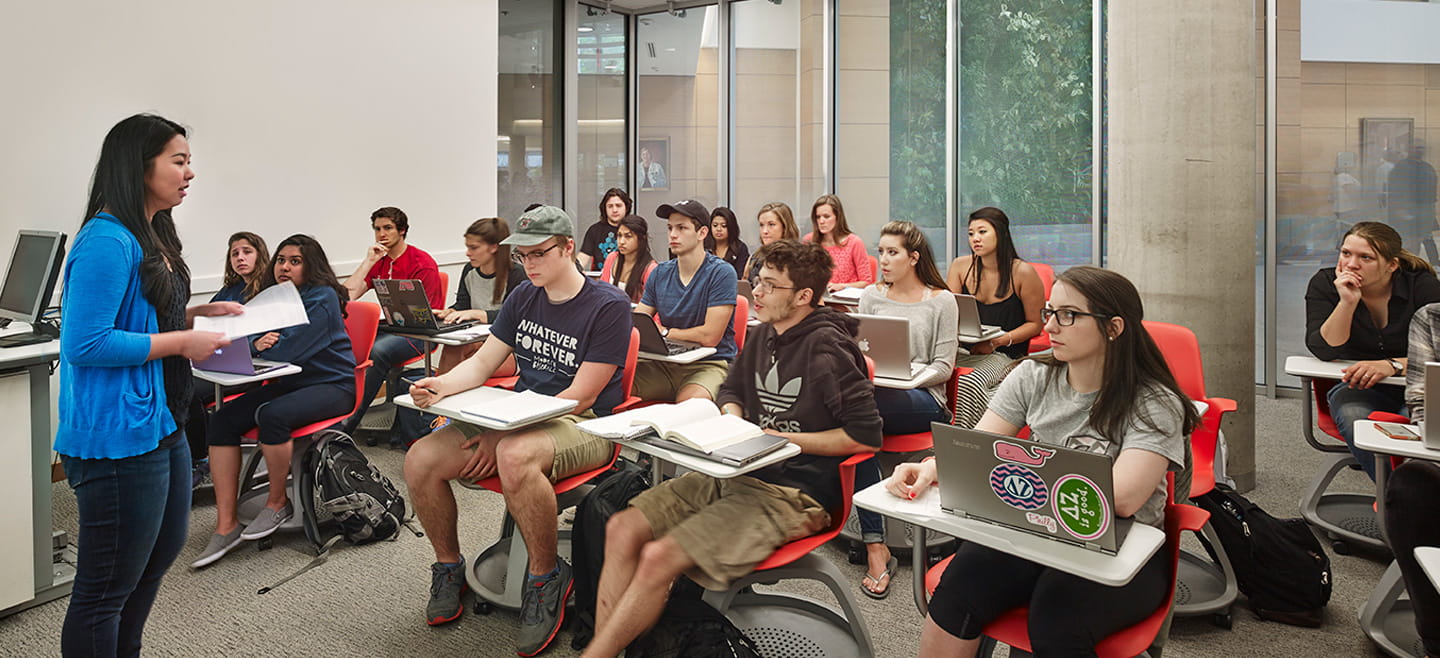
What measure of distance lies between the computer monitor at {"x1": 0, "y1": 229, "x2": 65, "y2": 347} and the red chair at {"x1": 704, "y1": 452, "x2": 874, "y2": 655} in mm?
2777

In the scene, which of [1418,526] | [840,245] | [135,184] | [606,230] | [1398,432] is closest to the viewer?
[135,184]

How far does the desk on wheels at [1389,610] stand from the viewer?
269cm

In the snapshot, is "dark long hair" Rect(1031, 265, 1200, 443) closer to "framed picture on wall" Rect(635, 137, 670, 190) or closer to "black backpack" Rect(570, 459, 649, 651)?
"black backpack" Rect(570, 459, 649, 651)

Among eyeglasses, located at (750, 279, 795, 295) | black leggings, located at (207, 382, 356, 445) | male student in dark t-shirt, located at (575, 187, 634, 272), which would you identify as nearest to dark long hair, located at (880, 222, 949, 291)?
eyeglasses, located at (750, 279, 795, 295)

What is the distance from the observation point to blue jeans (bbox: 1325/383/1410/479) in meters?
3.65

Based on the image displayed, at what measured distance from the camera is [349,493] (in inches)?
152

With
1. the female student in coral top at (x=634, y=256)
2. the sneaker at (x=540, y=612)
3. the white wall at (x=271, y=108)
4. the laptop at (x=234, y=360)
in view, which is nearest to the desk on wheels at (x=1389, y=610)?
the sneaker at (x=540, y=612)

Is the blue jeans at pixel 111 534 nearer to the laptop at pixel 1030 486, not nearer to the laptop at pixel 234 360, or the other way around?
the laptop at pixel 234 360

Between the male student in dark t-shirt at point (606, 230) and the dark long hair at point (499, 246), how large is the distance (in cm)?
214

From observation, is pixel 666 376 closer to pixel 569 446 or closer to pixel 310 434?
pixel 569 446

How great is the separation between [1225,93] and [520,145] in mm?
6192

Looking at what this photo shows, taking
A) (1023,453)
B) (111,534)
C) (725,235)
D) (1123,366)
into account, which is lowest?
(111,534)

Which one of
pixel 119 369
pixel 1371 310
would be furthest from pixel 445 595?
pixel 1371 310

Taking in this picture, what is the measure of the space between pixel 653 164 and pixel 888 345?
6538 mm
